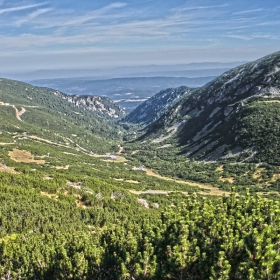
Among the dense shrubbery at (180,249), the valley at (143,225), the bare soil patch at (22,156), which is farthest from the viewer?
the bare soil patch at (22,156)

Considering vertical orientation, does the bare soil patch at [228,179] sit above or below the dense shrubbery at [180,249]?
below

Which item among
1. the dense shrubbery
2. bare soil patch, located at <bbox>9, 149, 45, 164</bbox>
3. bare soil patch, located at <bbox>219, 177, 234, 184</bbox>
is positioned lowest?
bare soil patch, located at <bbox>219, 177, 234, 184</bbox>

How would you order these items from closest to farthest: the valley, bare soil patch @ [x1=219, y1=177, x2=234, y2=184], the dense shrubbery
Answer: the dense shrubbery → the valley → bare soil patch @ [x1=219, y1=177, x2=234, y2=184]

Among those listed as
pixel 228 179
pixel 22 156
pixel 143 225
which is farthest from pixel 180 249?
pixel 22 156

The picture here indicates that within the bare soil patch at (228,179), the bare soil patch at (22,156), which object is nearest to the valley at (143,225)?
the bare soil patch at (228,179)

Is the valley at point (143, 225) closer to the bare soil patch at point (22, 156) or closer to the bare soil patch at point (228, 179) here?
the bare soil patch at point (228, 179)

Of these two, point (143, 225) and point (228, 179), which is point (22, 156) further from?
point (143, 225)

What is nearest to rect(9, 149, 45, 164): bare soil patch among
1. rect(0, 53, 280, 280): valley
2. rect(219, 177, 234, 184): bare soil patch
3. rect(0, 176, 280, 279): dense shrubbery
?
rect(0, 53, 280, 280): valley

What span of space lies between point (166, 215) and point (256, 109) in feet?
527

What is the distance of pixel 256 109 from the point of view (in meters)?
171

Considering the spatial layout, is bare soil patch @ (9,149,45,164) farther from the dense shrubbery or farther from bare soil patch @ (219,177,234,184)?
the dense shrubbery

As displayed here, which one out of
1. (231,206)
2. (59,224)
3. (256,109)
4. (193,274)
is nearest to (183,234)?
(193,274)

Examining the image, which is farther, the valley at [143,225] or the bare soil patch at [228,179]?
the bare soil patch at [228,179]

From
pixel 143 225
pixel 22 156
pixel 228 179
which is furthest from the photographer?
pixel 228 179
